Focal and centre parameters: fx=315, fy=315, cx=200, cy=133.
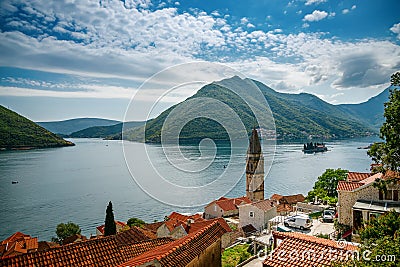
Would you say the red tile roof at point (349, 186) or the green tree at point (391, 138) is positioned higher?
the green tree at point (391, 138)

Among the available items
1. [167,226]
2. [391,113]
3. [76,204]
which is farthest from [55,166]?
[391,113]

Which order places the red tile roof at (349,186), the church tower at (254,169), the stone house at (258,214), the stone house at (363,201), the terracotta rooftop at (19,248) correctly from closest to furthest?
the stone house at (363,201), the red tile roof at (349,186), the terracotta rooftop at (19,248), the stone house at (258,214), the church tower at (254,169)

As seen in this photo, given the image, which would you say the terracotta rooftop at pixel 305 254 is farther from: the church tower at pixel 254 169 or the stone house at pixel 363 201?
the church tower at pixel 254 169

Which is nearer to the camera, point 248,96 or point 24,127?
point 248,96

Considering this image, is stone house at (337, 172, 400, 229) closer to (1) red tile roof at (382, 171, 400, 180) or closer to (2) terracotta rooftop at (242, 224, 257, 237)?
(1) red tile roof at (382, 171, 400, 180)

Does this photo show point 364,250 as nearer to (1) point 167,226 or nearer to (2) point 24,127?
(1) point 167,226

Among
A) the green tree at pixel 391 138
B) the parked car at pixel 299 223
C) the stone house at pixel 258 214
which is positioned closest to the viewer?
the green tree at pixel 391 138

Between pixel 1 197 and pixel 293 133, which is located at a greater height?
pixel 293 133

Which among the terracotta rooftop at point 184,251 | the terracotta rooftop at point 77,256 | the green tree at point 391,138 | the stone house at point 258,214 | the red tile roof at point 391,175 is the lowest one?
the stone house at point 258,214

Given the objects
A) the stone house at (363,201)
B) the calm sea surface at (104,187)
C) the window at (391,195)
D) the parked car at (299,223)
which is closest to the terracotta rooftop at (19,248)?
the calm sea surface at (104,187)
